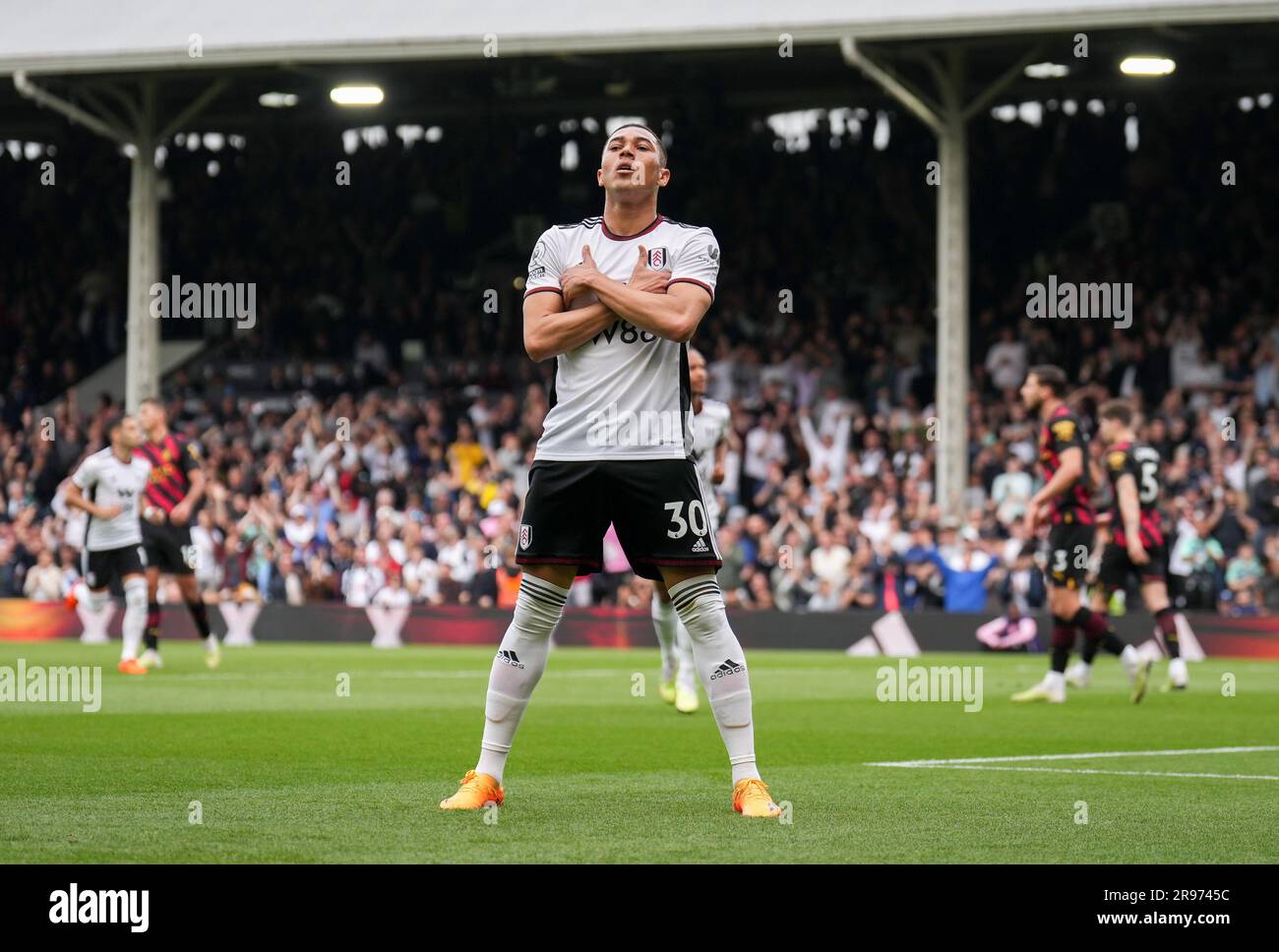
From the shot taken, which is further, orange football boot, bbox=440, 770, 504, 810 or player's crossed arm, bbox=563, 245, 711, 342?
orange football boot, bbox=440, 770, 504, 810

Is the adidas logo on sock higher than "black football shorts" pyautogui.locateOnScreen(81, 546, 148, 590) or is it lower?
lower

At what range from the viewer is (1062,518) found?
48.8ft

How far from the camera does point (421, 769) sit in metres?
9.49

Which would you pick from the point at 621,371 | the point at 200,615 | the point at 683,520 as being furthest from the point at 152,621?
the point at 683,520

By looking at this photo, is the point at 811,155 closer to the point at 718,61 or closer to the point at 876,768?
the point at 718,61

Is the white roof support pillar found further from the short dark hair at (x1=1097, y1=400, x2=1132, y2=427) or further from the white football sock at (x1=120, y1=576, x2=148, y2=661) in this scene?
the short dark hair at (x1=1097, y1=400, x2=1132, y2=427)

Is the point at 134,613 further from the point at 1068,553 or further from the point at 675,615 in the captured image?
the point at 1068,553

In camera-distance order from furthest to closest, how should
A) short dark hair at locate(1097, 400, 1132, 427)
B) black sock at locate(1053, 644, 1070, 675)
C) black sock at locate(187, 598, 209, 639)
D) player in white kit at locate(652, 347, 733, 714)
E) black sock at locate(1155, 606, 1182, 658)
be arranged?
black sock at locate(187, 598, 209, 639) → black sock at locate(1155, 606, 1182, 658) → short dark hair at locate(1097, 400, 1132, 427) → black sock at locate(1053, 644, 1070, 675) → player in white kit at locate(652, 347, 733, 714)

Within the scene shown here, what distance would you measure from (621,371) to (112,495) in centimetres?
1123

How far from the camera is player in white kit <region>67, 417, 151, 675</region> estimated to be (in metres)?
17.9

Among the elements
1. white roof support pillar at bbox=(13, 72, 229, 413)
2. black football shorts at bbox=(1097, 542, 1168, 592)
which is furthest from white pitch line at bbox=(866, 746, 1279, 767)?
white roof support pillar at bbox=(13, 72, 229, 413)

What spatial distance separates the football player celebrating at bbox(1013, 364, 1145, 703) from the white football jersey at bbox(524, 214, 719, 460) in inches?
264
